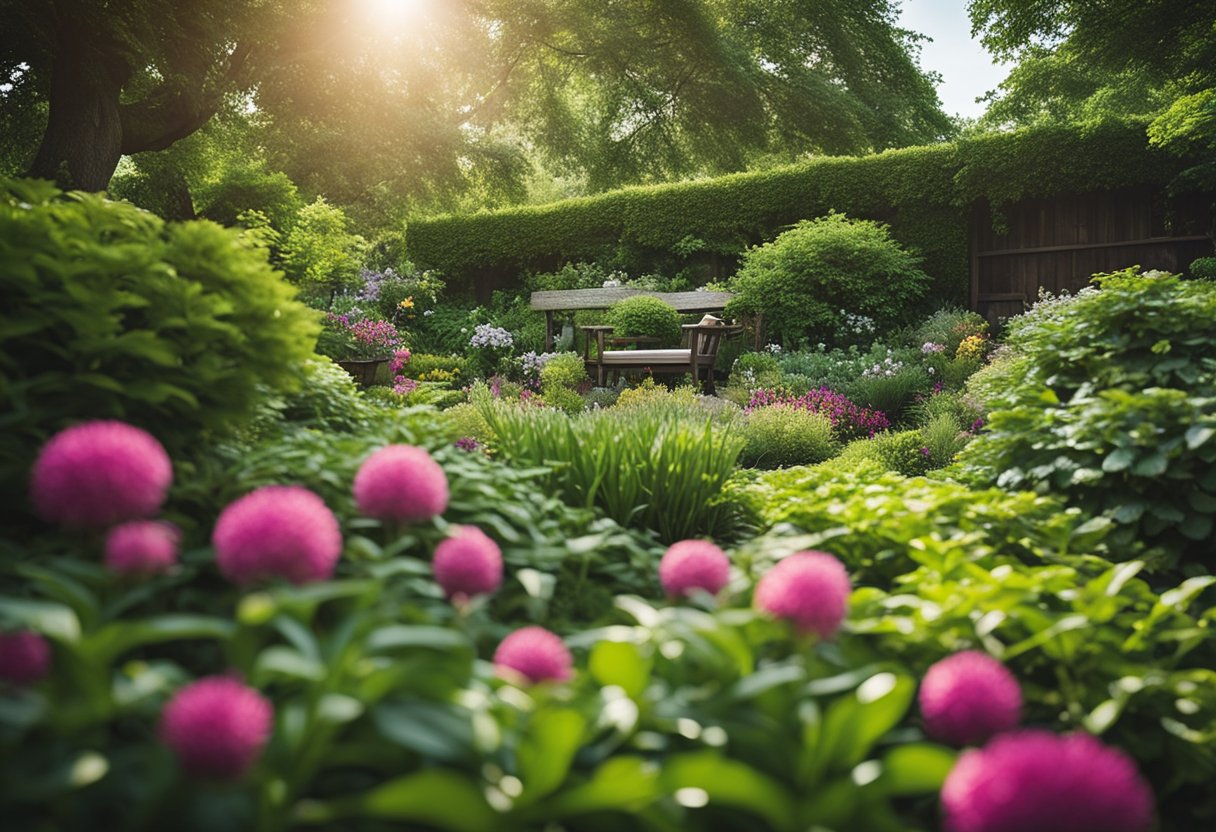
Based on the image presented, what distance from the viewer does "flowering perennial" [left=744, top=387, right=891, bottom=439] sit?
324 inches

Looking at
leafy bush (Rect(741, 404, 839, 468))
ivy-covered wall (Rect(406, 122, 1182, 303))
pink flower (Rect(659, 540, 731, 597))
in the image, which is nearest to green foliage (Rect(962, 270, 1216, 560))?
pink flower (Rect(659, 540, 731, 597))

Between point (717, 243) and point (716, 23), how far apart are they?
10313 mm

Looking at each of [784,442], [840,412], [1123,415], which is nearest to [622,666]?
[1123,415]

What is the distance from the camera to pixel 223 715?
79cm

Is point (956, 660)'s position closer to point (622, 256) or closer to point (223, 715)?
point (223, 715)

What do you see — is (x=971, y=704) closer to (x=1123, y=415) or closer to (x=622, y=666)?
(x=622, y=666)

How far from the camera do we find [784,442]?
676cm

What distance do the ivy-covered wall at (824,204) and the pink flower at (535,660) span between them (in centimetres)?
1278

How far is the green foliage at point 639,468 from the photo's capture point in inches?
113

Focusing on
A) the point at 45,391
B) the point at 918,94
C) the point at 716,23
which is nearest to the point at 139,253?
the point at 45,391

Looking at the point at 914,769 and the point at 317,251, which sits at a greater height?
the point at 317,251

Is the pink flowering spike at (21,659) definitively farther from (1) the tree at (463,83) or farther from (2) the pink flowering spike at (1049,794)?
(1) the tree at (463,83)

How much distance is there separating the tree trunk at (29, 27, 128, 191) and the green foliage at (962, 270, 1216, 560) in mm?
10960

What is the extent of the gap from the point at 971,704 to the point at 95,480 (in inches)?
49.7
